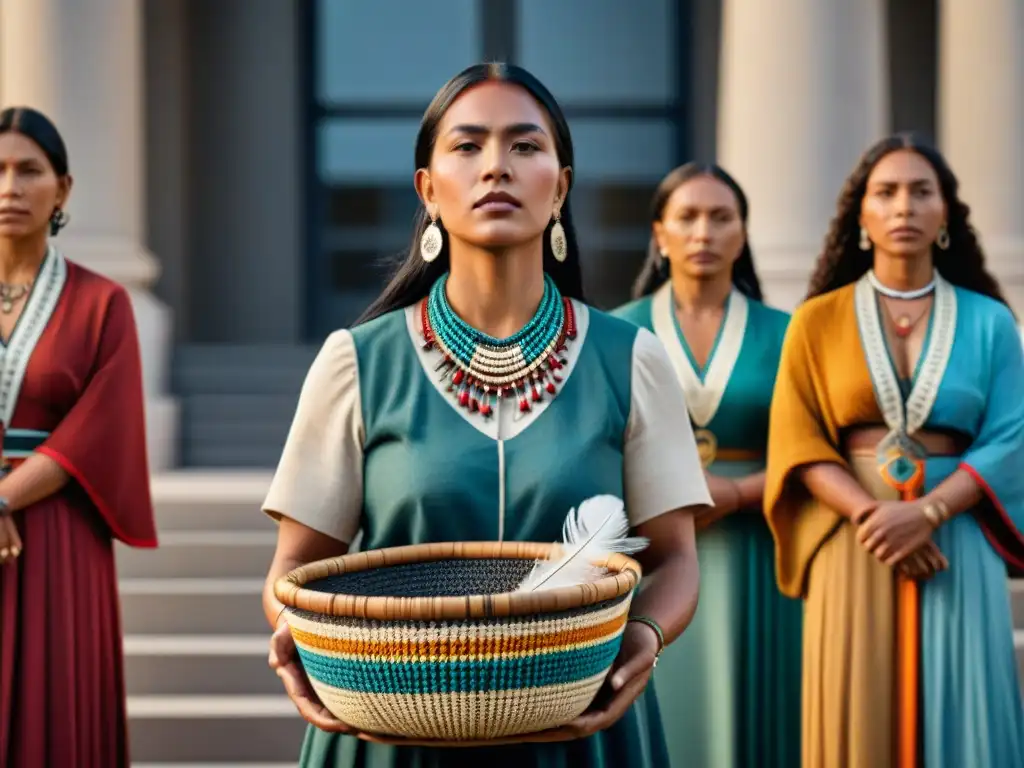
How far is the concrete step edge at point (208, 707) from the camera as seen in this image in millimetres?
5828

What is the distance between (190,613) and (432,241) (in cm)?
452

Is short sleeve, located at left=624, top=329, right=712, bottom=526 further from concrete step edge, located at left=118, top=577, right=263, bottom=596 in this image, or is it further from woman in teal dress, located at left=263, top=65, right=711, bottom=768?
concrete step edge, located at left=118, top=577, right=263, bottom=596

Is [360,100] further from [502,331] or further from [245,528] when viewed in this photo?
[502,331]

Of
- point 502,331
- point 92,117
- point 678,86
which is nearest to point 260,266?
point 92,117

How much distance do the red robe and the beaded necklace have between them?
2016mm

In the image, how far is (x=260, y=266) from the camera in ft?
38.4

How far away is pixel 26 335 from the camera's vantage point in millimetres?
4098

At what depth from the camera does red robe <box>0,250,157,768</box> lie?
13.4 feet

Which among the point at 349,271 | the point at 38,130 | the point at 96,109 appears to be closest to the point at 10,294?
the point at 38,130

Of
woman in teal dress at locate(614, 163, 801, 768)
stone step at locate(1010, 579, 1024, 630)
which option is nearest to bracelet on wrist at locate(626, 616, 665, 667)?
woman in teal dress at locate(614, 163, 801, 768)

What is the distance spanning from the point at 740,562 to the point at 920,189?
1.37 m

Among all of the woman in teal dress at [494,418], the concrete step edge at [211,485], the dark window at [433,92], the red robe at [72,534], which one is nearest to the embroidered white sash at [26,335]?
the red robe at [72,534]

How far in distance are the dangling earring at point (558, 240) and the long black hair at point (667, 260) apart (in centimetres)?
242

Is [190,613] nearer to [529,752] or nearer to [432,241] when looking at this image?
[432,241]
